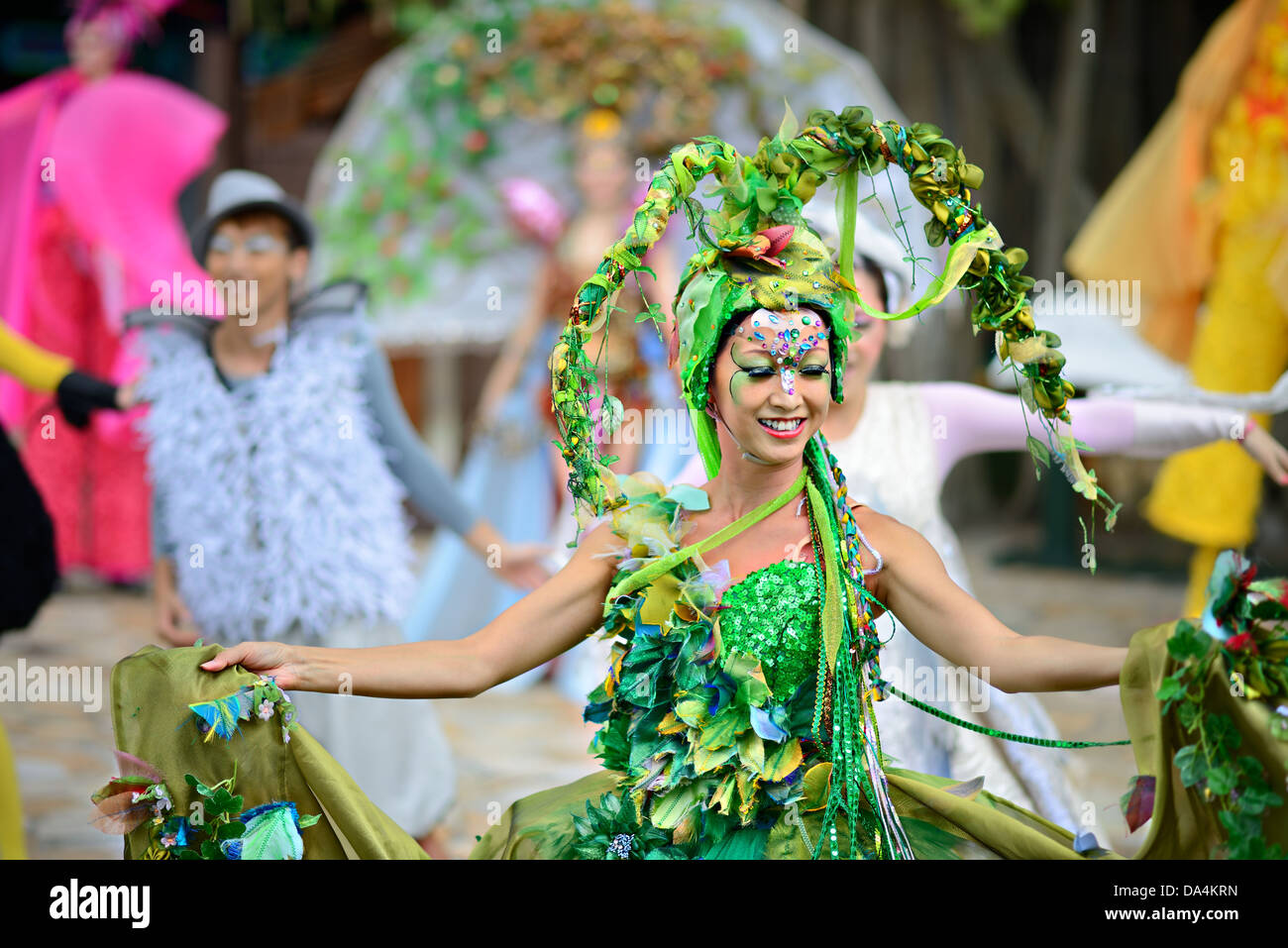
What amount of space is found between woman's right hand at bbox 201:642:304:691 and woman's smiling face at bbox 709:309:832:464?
713mm

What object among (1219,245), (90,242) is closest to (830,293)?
(1219,245)

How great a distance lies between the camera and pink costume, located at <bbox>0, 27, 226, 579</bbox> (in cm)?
651

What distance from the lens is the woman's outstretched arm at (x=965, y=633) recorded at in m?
1.90

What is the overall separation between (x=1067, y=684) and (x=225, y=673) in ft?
3.80

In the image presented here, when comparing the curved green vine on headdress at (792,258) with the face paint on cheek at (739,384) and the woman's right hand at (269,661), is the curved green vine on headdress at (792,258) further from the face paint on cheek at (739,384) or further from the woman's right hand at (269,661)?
the woman's right hand at (269,661)

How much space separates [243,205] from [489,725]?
96.1 inches

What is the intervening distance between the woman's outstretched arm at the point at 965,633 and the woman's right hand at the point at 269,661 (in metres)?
0.86

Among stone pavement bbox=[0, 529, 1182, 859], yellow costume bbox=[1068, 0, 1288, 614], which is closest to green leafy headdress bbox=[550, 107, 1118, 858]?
stone pavement bbox=[0, 529, 1182, 859]

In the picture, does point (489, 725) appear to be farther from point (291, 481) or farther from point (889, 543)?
point (889, 543)

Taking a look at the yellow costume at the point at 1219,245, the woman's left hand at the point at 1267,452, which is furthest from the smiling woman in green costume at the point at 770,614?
the yellow costume at the point at 1219,245

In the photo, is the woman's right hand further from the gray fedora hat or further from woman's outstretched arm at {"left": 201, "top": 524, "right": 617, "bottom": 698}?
the gray fedora hat
